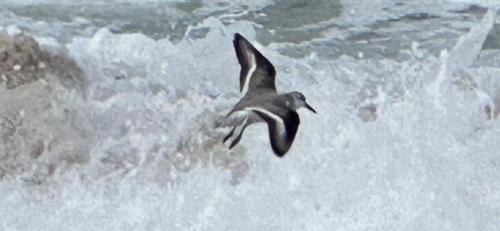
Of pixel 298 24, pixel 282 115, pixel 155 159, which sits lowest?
pixel 298 24

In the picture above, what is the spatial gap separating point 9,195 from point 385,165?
170cm

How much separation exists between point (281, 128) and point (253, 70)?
695 mm

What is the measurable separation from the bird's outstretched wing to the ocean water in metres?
0.68

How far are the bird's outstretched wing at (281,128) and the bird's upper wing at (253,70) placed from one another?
35 cm

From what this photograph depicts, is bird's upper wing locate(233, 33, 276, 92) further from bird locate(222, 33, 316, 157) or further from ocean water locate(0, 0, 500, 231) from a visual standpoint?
ocean water locate(0, 0, 500, 231)

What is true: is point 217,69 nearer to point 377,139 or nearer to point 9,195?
point 377,139

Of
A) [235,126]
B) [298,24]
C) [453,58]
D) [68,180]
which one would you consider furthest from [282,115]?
[298,24]

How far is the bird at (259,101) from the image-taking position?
6199mm

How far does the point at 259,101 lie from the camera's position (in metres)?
6.52

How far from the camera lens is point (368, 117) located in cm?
732

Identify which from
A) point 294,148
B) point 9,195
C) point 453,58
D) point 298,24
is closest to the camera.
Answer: point 9,195

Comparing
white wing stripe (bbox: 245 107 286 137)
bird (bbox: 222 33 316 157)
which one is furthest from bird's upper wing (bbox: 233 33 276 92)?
white wing stripe (bbox: 245 107 286 137)

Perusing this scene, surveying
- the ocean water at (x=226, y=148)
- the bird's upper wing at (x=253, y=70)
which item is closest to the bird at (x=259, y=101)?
the bird's upper wing at (x=253, y=70)

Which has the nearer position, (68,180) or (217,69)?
(68,180)
